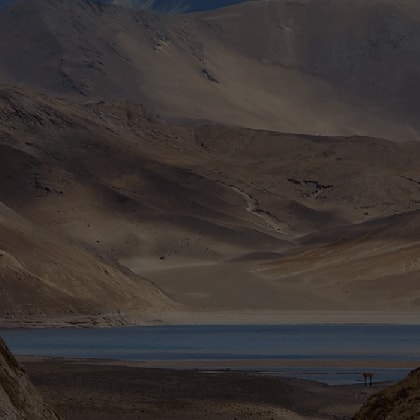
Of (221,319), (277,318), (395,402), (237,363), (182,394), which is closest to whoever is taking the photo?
(395,402)

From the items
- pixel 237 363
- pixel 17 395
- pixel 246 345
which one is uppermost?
pixel 246 345

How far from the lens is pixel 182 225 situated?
163 metres

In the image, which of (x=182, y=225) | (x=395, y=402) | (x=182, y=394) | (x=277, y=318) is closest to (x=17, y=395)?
(x=395, y=402)

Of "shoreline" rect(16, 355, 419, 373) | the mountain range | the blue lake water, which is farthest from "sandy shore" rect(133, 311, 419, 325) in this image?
"shoreline" rect(16, 355, 419, 373)

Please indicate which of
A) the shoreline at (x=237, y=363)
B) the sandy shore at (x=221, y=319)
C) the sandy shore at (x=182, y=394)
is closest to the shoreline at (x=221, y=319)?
the sandy shore at (x=221, y=319)

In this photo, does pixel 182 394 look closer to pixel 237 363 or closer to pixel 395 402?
pixel 237 363

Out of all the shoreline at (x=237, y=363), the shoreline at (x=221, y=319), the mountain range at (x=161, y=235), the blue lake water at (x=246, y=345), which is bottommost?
the shoreline at (x=237, y=363)

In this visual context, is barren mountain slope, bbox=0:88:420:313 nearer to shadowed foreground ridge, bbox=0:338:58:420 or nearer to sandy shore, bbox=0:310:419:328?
sandy shore, bbox=0:310:419:328

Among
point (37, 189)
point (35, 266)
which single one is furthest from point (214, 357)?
point (37, 189)

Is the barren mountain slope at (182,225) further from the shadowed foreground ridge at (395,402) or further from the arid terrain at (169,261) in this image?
the shadowed foreground ridge at (395,402)

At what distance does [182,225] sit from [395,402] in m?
148

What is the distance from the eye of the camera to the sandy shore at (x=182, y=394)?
3050 centimetres

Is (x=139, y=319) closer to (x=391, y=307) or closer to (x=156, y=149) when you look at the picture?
(x=391, y=307)

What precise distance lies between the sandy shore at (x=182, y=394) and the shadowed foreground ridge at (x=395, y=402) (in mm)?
12809
